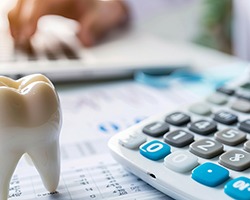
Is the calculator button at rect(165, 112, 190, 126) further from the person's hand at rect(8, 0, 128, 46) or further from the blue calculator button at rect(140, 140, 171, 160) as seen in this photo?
the person's hand at rect(8, 0, 128, 46)

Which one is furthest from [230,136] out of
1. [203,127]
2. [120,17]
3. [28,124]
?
[120,17]

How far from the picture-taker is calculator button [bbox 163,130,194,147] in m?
0.28

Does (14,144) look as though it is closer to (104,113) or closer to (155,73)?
(104,113)

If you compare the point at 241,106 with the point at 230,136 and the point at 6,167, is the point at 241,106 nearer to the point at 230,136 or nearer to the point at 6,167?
the point at 230,136

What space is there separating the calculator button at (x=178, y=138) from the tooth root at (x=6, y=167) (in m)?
0.10

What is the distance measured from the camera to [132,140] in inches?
11.1

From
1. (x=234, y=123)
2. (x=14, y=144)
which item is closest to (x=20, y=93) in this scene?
(x=14, y=144)

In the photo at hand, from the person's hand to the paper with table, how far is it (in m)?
0.11

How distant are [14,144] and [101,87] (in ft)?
0.81

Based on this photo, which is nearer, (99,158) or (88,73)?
(99,158)

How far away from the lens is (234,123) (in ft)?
1.03

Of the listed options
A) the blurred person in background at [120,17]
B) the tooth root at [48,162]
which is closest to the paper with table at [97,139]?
the tooth root at [48,162]

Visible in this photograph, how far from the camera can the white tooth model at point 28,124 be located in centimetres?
22

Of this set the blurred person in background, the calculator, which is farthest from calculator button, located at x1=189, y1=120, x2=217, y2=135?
the blurred person in background
